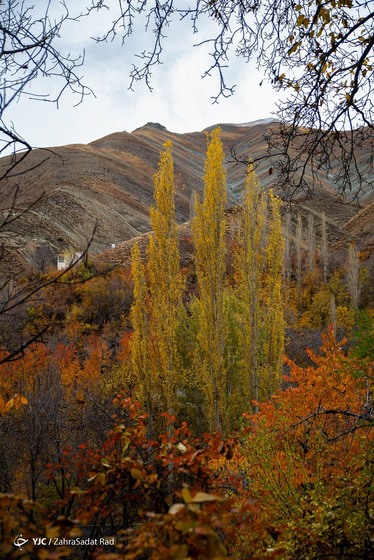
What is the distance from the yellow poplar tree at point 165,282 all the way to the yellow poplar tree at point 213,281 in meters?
0.78

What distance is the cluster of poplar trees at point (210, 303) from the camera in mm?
12984

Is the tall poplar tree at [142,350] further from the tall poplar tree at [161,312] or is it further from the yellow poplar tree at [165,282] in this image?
the yellow poplar tree at [165,282]

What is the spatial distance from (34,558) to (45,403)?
4.79 m

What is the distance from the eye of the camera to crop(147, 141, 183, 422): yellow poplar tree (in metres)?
12.9

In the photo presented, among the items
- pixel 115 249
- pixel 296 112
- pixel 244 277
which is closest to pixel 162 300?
pixel 244 277

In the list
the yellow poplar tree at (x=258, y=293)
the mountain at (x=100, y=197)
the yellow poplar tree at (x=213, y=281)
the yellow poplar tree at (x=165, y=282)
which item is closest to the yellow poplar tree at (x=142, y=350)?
the yellow poplar tree at (x=165, y=282)

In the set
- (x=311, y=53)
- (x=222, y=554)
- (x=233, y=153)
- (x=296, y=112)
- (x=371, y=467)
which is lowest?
(x=371, y=467)

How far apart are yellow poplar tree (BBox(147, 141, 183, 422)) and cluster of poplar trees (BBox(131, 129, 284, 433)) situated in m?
0.03

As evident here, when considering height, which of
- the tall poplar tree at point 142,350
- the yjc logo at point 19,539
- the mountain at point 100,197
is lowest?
the tall poplar tree at point 142,350

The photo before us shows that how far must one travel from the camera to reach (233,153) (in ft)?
11.0

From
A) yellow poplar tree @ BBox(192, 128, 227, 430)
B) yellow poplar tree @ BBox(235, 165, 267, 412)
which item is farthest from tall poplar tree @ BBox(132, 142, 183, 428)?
yellow poplar tree @ BBox(235, 165, 267, 412)

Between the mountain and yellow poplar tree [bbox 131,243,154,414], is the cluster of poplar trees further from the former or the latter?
the mountain

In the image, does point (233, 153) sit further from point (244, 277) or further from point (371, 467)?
point (244, 277)

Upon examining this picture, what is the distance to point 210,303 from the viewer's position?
13.2 metres
